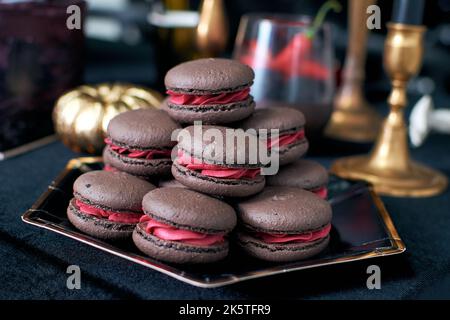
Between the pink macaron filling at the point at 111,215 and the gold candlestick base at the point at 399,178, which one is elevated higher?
the pink macaron filling at the point at 111,215

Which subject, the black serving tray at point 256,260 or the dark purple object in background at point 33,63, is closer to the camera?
the black serving tray at point 256,260

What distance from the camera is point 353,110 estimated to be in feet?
4.09

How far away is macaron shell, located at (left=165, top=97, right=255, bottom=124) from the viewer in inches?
26.1

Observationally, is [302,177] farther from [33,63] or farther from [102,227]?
[33,63]

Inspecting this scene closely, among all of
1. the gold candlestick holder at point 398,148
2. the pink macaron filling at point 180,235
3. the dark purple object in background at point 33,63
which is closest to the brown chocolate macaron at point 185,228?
the pink macaron filling at point 180,235

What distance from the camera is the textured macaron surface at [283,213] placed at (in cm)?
60

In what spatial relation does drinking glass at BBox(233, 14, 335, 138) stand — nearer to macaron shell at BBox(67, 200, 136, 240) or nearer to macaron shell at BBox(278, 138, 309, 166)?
macaron shell at BBox(278, 138, 309, 166)

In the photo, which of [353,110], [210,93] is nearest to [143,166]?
[210,93]

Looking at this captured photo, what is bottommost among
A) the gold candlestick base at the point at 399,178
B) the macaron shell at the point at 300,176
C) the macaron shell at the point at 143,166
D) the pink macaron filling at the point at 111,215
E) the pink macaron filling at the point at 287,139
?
the gold candlestick base at the point at 399,178

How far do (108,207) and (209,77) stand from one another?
19cm

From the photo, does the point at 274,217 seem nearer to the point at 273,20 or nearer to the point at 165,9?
the point at 273,20

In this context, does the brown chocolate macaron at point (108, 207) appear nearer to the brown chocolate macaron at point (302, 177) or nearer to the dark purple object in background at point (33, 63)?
the brown chocolate macaron at point (302, 177)

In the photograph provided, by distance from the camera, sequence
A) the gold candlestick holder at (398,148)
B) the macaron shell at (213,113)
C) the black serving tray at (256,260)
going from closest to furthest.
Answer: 1. the black serving tray at (256,260)
2. the macaron shell at (213,113)
3. the gold candlestick holder at (398,148)

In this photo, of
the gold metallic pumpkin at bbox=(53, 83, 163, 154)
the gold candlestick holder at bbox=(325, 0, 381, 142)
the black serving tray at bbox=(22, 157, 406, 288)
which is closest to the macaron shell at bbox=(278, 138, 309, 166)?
the black serving tray at bbox=(22, 157, 406, 288)
